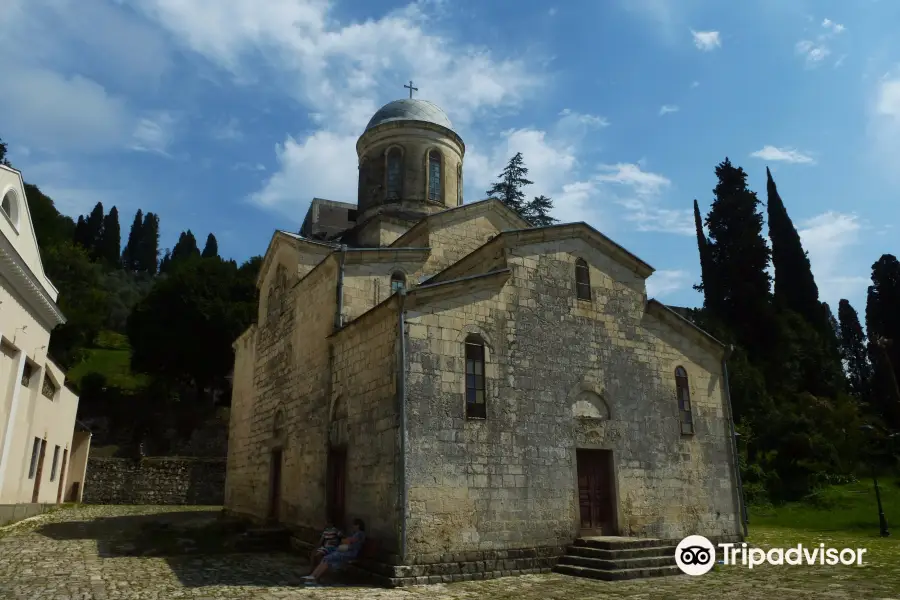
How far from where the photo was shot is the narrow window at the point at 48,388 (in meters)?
18.8

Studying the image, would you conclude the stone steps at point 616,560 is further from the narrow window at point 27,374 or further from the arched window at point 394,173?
the narrow window at point 27,374

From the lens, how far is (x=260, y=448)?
16359 mm

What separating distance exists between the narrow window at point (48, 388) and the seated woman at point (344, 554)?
43.0 feet

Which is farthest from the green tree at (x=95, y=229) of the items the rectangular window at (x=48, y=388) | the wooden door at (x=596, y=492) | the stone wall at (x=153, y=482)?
the wooden door at (x=596, y=492)

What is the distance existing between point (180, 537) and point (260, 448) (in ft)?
9.44

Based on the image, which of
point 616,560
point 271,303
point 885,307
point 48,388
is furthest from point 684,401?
point 885,307

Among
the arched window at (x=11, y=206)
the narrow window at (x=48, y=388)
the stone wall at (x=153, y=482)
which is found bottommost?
the stone wall at (x=153, y=482)

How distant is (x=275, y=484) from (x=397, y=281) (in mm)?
5938

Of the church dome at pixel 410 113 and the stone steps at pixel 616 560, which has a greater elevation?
the church dome at pixel 410 113

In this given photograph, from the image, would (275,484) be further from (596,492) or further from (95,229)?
(95,229)

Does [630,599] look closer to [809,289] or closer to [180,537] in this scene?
[180,537]

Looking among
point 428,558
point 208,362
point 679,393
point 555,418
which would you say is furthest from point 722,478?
point 208,362

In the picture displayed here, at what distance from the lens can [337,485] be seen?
11.9 meters

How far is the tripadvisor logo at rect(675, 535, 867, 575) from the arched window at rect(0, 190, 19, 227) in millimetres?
16908
